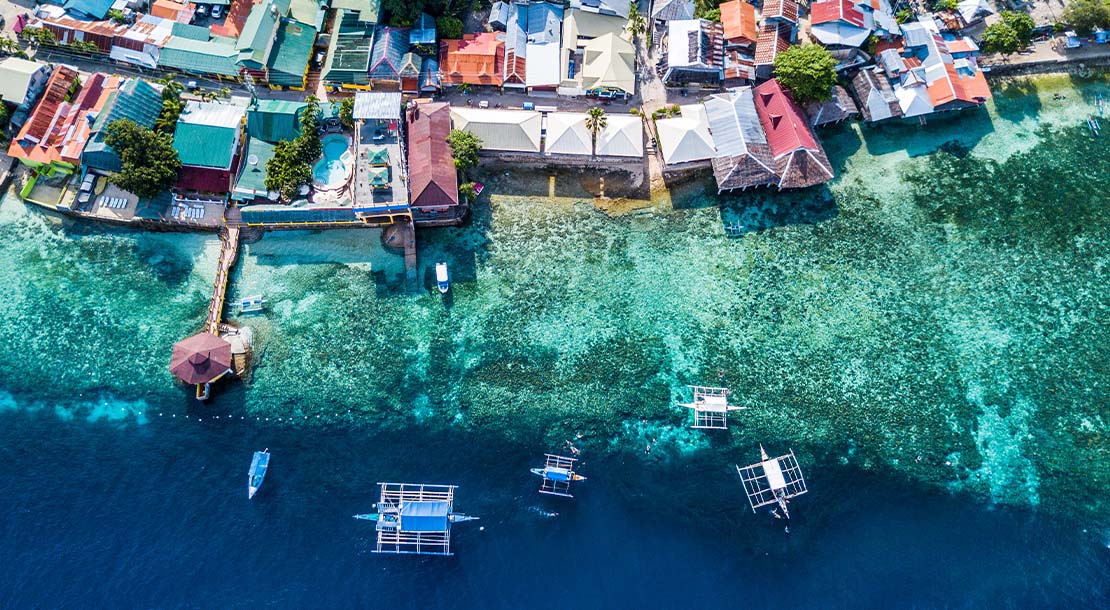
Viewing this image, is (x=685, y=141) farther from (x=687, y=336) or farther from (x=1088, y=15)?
(x=1088, y=15)

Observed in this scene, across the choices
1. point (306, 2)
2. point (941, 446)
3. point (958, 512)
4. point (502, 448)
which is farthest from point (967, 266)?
point (306, 2)

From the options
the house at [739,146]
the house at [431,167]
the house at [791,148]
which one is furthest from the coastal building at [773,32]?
the house at [431,167]

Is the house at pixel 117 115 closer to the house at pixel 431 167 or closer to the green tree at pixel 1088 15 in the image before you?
the house at pixel 431 167

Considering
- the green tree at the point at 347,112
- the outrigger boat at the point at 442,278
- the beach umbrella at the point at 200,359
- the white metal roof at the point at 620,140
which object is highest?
the green tree at the point at 347,112

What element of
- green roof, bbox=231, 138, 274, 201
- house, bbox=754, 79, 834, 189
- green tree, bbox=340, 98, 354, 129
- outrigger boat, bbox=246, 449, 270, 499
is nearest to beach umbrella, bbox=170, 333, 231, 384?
outrigger boat, bbox=246, 449, 270, 499

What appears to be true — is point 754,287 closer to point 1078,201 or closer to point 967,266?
point 967,266
